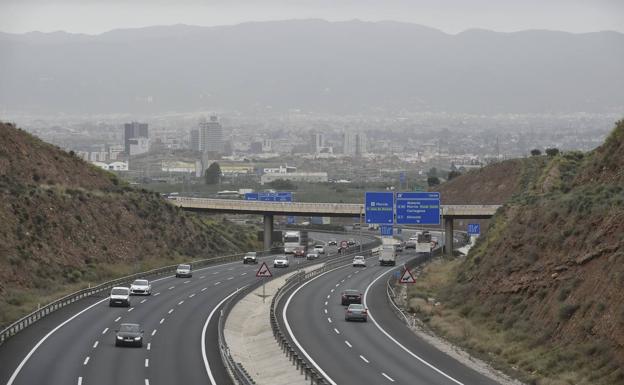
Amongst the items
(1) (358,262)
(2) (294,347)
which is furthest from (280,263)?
(2) (294,347)

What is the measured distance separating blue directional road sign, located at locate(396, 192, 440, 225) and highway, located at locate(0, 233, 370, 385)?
2760cm

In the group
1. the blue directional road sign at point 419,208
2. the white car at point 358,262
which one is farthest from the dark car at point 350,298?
the white car at point 358,262

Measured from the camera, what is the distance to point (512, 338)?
54.5 metres

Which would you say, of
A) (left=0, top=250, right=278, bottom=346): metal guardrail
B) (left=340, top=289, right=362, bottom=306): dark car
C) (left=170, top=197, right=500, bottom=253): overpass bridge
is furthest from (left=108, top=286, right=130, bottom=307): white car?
(left=170, top=197, right=500, bottom=253): overpass bridge

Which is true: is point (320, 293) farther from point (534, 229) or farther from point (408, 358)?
point (408, 358)

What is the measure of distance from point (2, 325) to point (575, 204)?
29.5 m

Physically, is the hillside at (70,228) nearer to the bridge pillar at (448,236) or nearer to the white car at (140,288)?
the white car at (140,288)

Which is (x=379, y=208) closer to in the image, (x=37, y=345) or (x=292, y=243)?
(x=292, y=243)

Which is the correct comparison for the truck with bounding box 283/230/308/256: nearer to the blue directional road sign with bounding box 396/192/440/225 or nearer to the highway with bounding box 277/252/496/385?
the blue directional road sign with bounding box 396/192/440/225

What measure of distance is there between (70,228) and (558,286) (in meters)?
53.1

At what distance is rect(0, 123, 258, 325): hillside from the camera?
Result: 8288 centimetres

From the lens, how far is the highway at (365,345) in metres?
45.1

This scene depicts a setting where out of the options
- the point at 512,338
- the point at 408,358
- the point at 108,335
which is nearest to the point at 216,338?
the point at 108,335

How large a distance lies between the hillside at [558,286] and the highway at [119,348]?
12164 millimetres
